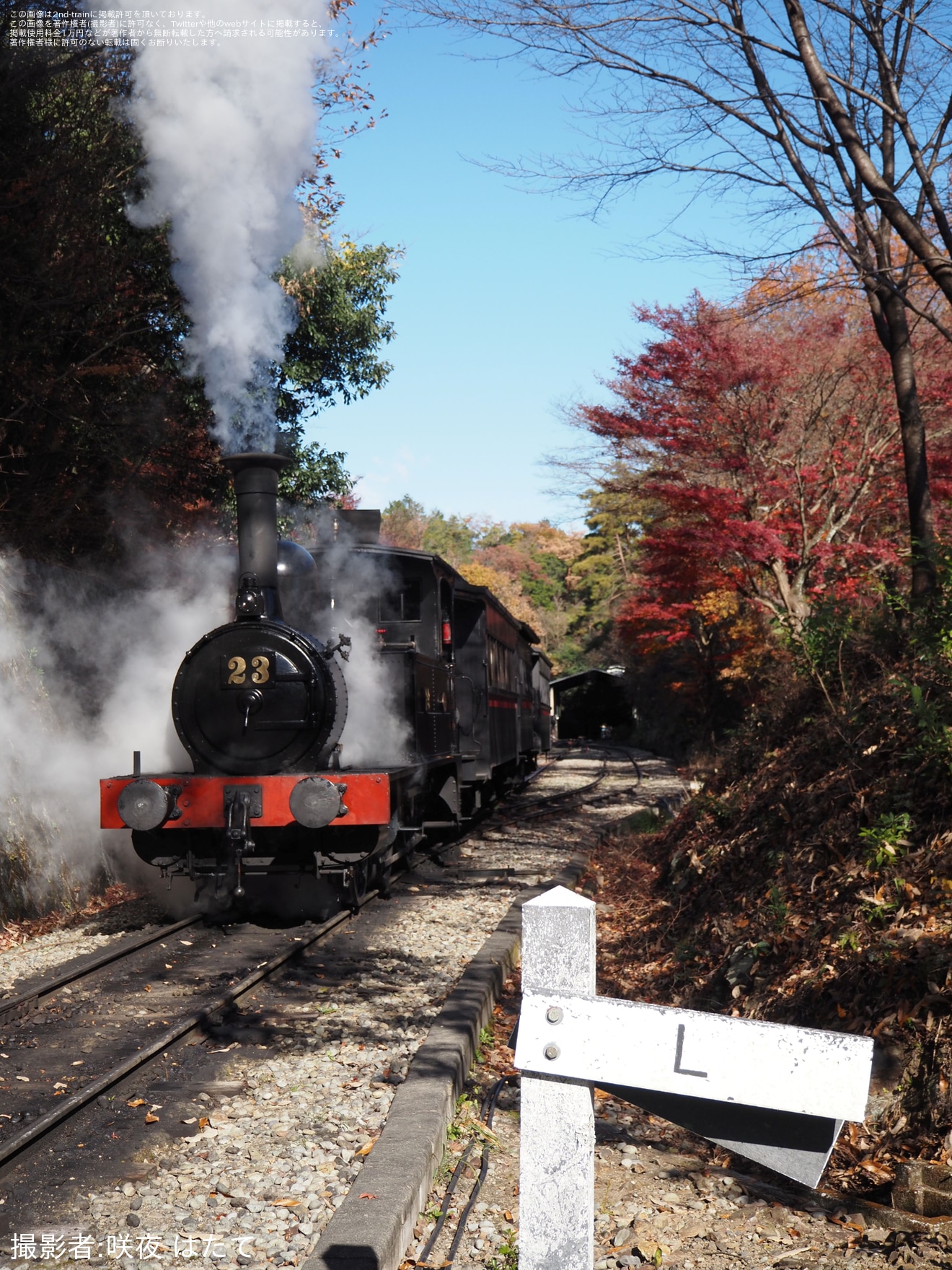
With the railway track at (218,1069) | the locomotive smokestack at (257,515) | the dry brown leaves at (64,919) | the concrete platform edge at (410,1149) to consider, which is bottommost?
the dry brown leaves at (64,919)

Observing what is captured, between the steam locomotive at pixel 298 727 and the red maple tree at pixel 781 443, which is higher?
the red maple tree at pixel 781 443

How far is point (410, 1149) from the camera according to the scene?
3.74 m

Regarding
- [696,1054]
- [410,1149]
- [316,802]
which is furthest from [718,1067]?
Result: [316,802]

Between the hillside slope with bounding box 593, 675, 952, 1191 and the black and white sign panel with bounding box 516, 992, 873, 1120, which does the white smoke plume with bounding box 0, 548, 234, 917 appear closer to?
the hillside slope with bounding box 593, 675, 952, 1191

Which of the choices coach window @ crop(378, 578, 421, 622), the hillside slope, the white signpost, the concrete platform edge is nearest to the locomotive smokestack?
coach window @ crop(378, 578, 421, 622)

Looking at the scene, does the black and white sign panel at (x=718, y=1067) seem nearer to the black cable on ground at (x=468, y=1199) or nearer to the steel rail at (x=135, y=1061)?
the black cable on ground at (x=468, y=1199)

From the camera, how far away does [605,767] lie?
27406 millimetres

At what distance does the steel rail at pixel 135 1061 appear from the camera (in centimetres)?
398

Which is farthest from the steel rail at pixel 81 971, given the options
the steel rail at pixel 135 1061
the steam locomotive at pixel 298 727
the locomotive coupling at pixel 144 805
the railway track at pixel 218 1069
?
the steel rail at pixel 135 1061

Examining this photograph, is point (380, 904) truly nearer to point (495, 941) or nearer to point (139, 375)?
point (495, 941)

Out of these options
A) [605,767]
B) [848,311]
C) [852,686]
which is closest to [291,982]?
[852,686]

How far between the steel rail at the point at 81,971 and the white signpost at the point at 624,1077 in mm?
4723

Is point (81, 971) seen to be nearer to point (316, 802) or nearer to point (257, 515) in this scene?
point (316, 802)

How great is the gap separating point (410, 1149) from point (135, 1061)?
1.72m
